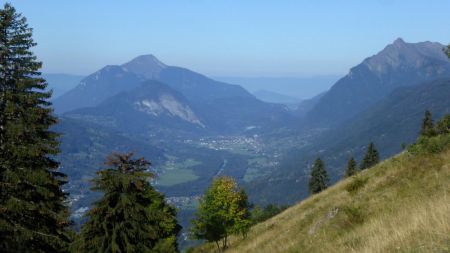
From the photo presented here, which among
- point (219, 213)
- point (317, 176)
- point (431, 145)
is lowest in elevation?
point (317, 176)

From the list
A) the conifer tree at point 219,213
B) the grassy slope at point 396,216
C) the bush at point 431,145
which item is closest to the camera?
the grassy slope at point 396,216

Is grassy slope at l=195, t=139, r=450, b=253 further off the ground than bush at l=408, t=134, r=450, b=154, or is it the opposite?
bush at l=408, t=134, r=450, b=154

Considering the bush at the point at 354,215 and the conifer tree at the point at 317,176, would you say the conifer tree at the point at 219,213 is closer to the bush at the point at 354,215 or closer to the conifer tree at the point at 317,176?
the bush at the point at 354,215

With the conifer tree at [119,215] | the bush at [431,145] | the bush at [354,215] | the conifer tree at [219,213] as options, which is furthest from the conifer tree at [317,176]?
the bush at [354,215]

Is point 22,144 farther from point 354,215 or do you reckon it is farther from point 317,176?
point 317,176

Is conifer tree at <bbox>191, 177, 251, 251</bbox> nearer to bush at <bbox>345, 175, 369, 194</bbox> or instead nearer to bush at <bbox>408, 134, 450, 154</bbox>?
bush at <bbox>345, 175, 369, 194</bbox>

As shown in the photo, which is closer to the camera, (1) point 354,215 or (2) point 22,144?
(1) point 354,215

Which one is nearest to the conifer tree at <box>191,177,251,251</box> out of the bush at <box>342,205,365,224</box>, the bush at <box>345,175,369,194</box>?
the bush at <box>345,175,369,194</box>

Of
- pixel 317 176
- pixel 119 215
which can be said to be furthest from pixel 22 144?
pixel 317 176

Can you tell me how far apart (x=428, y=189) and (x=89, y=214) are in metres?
16.9

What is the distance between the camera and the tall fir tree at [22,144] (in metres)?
21.2

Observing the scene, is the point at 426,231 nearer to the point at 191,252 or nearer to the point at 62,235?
the point at 62,235

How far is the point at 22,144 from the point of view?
72.2 feet

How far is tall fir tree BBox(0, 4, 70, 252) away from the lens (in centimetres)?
2120
